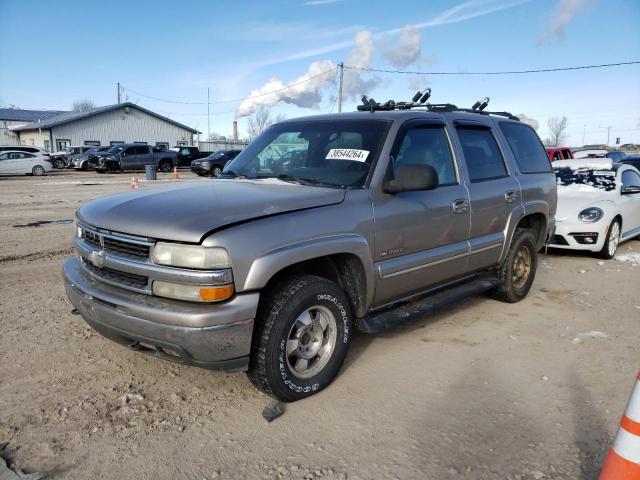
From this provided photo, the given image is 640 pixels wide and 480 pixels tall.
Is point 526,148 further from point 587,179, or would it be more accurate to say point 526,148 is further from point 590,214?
point 587,179

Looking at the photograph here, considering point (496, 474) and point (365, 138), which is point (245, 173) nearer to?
point (365, 138)

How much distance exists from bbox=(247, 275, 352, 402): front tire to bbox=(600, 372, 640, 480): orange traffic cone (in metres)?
1.73

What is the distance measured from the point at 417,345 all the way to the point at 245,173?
208 cm

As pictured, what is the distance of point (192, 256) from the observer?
271 centimetres

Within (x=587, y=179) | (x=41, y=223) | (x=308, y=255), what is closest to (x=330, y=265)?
(x=308, y=255)

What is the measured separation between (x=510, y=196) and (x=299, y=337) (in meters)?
2.85

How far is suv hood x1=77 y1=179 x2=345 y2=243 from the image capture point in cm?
277

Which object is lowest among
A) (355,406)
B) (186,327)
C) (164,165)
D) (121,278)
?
(355,406)

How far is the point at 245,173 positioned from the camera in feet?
13.9

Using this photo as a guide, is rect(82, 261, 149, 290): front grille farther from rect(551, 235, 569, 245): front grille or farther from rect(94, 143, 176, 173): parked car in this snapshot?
rect(94, 143, 176, 173): parked car

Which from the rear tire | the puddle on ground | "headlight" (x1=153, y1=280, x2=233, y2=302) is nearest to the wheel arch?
"headlight" (x1=153, y1=280, x2=233, y2=302)

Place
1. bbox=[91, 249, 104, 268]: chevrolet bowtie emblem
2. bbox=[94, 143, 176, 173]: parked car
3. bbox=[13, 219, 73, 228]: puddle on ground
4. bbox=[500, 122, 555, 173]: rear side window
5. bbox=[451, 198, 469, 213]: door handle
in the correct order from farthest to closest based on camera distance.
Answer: bbox=[94, 143, 176, 173]: parked car → bbox=[13, 219, 73, 228]: puddle on ground → bbox=[500, 122, 555, 173]: rear side window → bbox=[451, 198, 469, 213]: door handle → bbox=[91, 249, 104, 268]: chevrolet bowtie emblem

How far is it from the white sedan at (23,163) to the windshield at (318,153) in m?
25.2

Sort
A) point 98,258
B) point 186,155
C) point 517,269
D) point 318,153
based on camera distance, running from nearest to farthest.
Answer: point 98,258 → point 318,153 → point 517,269 → point 186,155
